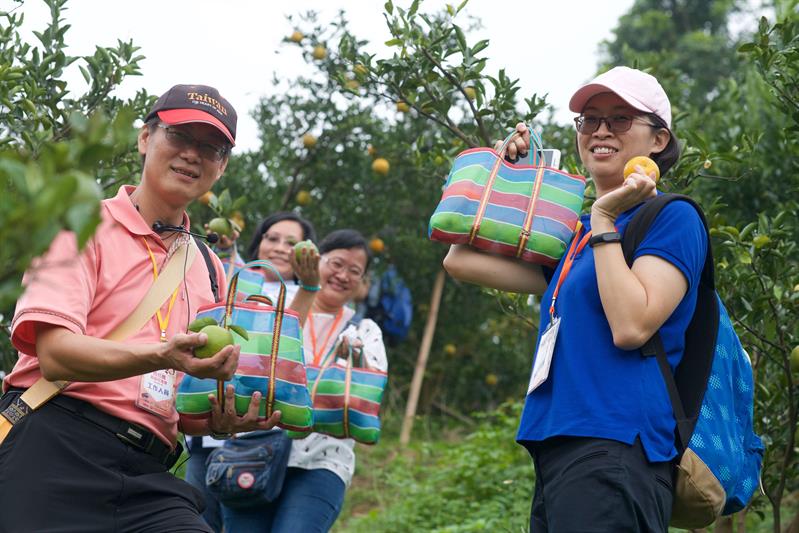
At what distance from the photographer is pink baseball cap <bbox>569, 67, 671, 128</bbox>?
8.50 ft

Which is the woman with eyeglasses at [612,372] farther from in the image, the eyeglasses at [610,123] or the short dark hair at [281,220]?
the short dark hair at [281,220]

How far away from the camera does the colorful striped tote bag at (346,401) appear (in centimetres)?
378

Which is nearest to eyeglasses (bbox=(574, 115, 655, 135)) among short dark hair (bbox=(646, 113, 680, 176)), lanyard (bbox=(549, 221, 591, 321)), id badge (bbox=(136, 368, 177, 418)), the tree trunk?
short dark hair (bbox=(646, 113, 680, 176))

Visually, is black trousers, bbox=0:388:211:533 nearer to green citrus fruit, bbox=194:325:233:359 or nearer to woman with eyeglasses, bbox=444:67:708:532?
green citrus fruit, bbox=194:325:233:359

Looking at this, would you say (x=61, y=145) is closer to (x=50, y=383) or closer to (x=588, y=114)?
(x=50, y=383)

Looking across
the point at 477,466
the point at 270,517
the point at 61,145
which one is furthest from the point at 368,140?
the point at 61,145

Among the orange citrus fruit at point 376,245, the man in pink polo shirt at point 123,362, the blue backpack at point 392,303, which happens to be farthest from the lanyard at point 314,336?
the blue backpack at point 392,303

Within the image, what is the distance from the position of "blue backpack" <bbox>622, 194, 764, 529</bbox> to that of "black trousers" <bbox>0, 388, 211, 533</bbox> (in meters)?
1.21

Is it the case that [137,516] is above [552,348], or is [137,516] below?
below

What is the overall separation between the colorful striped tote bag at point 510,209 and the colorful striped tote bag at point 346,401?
1232 mm

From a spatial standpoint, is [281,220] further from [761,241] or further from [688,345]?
[688,345]

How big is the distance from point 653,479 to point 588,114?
0.98 meters

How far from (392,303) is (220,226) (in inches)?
152

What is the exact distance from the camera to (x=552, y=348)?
94.0 inches
